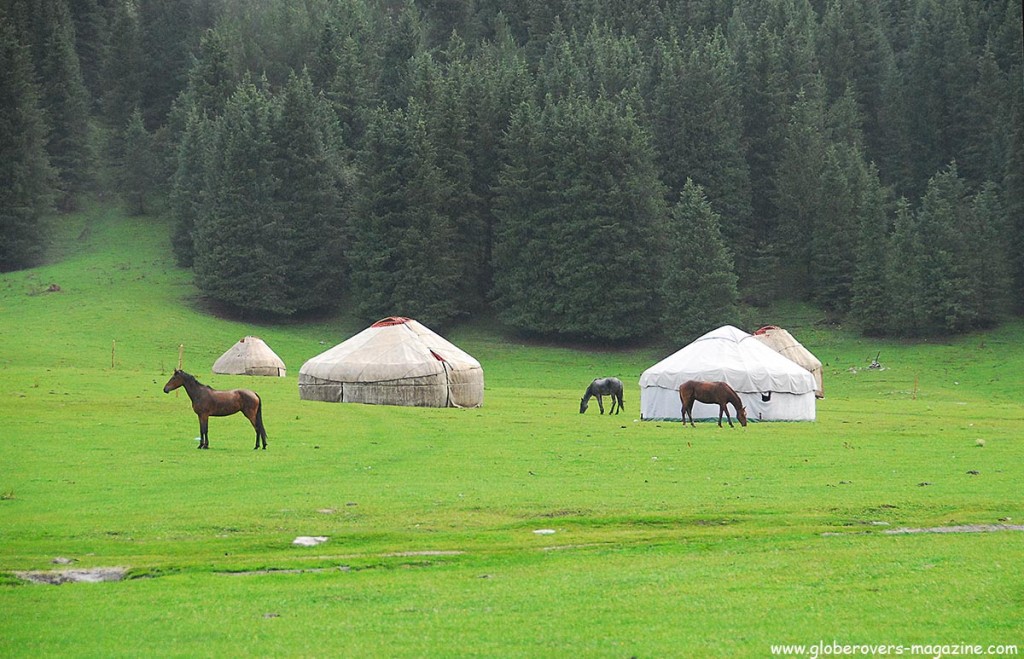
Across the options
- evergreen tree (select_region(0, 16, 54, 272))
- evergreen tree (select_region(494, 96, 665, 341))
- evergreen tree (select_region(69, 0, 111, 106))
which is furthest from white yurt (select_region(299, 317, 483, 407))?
evergreen tree (select_region(69, 0, 111, 106))

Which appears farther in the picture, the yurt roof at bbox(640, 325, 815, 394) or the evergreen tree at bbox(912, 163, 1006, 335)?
the evergreen tree at bbox(912, 163, 1006, 335)

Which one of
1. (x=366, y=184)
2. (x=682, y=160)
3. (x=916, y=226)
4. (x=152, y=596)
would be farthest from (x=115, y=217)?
(x=152, y=596)

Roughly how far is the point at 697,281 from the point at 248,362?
23021mm

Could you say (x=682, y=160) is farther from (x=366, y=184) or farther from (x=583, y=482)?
(x=583, y=482)

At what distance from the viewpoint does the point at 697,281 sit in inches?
2339

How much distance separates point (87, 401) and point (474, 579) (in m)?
21.0

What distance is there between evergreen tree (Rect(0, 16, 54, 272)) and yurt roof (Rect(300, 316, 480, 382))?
11.1 meters

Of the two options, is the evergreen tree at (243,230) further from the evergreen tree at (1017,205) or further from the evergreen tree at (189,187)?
the evergreen tree at (1017,205)

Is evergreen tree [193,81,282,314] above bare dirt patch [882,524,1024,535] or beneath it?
above

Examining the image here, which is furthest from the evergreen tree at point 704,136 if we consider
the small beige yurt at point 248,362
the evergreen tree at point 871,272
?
the small beige yurt at point 248,362

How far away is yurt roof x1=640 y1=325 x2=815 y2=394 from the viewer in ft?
109

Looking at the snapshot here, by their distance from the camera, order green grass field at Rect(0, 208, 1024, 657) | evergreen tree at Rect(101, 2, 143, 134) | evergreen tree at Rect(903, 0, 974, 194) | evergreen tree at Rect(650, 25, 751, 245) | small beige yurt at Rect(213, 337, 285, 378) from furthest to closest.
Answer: evergreen tree at Rect(101, 2, 143, 134) → evergreen tree at Rect(903, 0, 974, 194) → evergreen tree at Rect(650, 25, 751, 245) → small beige yurt at Rect(213, 337, 285, 378) → green grass field at Rect(0, 208, 1024, 657)

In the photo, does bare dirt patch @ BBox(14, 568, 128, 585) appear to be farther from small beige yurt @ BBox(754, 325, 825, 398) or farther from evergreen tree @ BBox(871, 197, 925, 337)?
evergreen tree @ BBox(871, 197, 925, 337)

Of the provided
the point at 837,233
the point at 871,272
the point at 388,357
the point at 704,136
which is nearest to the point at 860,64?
the point at 704,136
